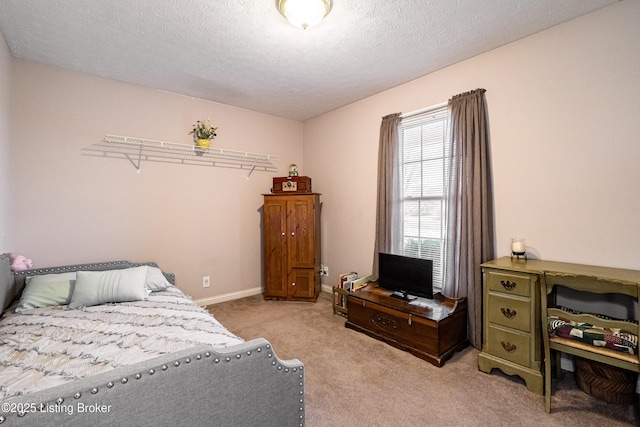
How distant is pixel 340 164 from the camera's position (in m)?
4.02

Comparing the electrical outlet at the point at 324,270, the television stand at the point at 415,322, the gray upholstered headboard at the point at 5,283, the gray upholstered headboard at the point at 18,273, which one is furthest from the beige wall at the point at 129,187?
the television stand at the point at 415,322

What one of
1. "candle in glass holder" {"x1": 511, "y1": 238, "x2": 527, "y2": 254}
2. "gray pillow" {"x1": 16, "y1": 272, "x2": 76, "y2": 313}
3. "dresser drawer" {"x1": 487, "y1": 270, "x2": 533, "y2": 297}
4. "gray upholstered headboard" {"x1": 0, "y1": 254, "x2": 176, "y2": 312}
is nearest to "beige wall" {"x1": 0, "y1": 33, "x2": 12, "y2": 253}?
"gray upholstered headboard" {"x1": 0, "y1": 254, "x2": 176, "y2": 312}

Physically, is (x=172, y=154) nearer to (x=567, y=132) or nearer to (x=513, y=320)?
(x=513, y=320)

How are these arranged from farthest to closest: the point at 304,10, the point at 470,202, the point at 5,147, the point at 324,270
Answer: the point at 324,270 → the point at 470,202 → the point at 5,147 → the point at 304,10

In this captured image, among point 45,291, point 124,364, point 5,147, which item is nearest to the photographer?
point 124,364

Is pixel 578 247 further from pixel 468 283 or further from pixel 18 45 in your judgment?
pixel 18 45

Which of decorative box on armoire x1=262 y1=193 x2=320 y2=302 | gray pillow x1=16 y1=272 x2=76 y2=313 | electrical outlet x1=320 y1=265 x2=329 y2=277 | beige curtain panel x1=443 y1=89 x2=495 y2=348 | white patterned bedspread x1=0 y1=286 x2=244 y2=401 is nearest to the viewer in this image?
white patterned bedspread x1=0 y1=286 x2=244 y2=401

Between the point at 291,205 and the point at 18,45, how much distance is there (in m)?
3.00

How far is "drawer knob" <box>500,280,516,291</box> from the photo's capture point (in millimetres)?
2037

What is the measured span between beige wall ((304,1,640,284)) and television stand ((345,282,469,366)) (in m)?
0.77

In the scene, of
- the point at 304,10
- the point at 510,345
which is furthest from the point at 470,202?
the point at 304,10

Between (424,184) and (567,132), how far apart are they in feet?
4.09

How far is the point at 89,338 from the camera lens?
5.46 feet

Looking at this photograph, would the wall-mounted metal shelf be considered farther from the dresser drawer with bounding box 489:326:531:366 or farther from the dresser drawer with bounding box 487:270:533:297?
the dresser drawer with bounding box 489:326:531:366
